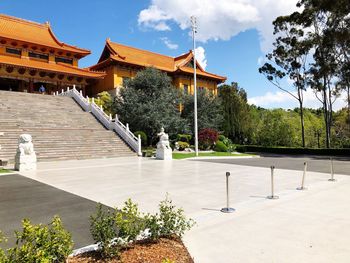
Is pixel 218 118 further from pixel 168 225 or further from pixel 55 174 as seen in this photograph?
pixel 168 225

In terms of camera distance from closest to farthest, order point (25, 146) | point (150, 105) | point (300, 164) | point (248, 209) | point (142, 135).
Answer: point (248, 209)
point (25, 146)
point (300, 164)
point (142, 135)
point (150, 105)

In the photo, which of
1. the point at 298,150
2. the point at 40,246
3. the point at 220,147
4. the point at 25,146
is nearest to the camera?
the point at 40,246

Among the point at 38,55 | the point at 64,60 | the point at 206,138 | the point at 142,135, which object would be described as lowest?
the point at 206,138

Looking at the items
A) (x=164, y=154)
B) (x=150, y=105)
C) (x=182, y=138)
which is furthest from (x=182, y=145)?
(x=164, y=154)

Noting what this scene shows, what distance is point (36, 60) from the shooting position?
116ft

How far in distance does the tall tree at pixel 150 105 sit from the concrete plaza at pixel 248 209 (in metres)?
14.9

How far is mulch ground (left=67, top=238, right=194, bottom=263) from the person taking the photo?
146 inches

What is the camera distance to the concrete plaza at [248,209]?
418 centimetres

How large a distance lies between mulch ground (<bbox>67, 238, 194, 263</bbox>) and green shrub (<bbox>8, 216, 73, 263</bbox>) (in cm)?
46

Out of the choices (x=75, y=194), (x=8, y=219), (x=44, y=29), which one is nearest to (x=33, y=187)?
(x=75, y=194)

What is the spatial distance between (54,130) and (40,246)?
20210 mm

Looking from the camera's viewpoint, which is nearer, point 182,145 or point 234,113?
point 182,145

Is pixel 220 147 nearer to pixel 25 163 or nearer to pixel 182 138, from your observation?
pixel 182 138

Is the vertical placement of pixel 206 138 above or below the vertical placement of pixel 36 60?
below
